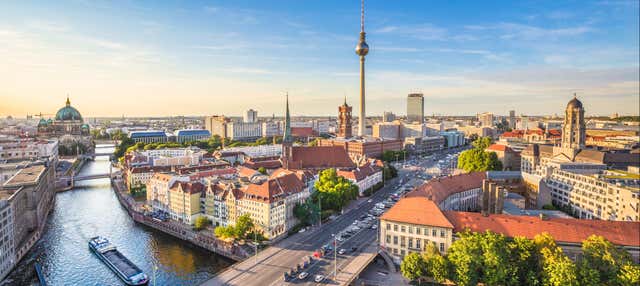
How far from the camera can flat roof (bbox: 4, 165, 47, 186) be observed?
63162 millimetres

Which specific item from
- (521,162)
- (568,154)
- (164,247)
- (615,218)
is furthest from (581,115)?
(164,247)

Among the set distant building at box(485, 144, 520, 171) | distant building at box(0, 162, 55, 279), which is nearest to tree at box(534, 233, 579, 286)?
distant building at box(0, 162, 55, 279)

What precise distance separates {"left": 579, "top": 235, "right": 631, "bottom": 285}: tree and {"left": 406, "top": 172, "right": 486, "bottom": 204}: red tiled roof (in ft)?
54.9

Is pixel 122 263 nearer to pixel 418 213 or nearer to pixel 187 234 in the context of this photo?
pixel 187 234

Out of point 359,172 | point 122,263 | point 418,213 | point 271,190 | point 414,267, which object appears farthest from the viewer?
point 359,172

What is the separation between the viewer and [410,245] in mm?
43906

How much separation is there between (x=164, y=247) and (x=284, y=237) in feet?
59.4

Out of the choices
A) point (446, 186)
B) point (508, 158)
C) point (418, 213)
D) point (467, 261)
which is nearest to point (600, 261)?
point (467, 261)

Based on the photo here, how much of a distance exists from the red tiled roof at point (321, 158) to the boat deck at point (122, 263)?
173 feet

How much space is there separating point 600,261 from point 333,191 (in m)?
40.2

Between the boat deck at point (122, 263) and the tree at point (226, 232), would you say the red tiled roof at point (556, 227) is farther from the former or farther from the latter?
the boat deck at point (122, 263)

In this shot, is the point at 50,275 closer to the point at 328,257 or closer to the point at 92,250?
the point at 92,250

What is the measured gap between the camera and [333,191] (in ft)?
220

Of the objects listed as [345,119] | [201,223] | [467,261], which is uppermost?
[345,119]
